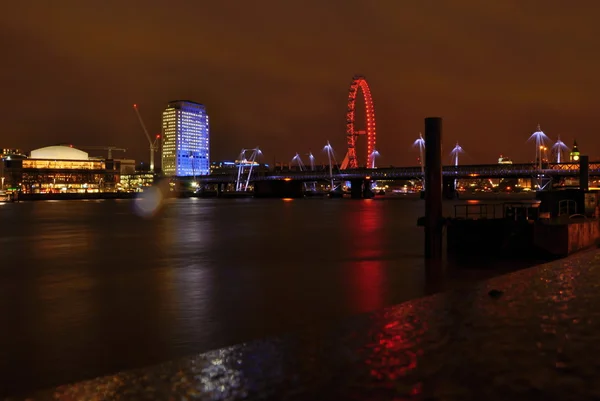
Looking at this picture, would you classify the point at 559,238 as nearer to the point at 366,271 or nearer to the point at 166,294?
the point at 366,271

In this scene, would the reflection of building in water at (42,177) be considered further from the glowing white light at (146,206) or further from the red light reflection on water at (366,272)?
the red light reflection on water at (366,272)

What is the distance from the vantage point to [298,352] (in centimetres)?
910

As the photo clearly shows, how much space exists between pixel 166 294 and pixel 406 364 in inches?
388

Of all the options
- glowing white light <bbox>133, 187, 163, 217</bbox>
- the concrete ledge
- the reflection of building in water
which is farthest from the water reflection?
the reflection of building in water

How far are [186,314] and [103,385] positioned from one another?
18.4 ft

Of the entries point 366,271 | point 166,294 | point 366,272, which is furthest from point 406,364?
point 366,271

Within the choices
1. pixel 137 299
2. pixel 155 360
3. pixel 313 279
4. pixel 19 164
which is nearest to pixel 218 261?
pixel 313 279

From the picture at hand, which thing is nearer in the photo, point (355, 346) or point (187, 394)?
point (187, 394)

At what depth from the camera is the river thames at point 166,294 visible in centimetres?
1018

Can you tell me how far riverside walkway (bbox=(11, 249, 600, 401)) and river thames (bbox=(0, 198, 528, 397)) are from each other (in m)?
1.33

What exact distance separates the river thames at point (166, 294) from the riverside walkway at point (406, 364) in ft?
4.36

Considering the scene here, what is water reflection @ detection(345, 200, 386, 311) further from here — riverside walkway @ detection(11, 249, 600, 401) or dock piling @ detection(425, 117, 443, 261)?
riverside walkway @ detection(11, 249, 600, 401)

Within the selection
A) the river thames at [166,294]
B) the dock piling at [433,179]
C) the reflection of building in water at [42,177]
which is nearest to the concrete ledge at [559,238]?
Result: the dock piling at [433,179]

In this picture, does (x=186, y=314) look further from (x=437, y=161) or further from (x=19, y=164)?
(x=19, y=164)
